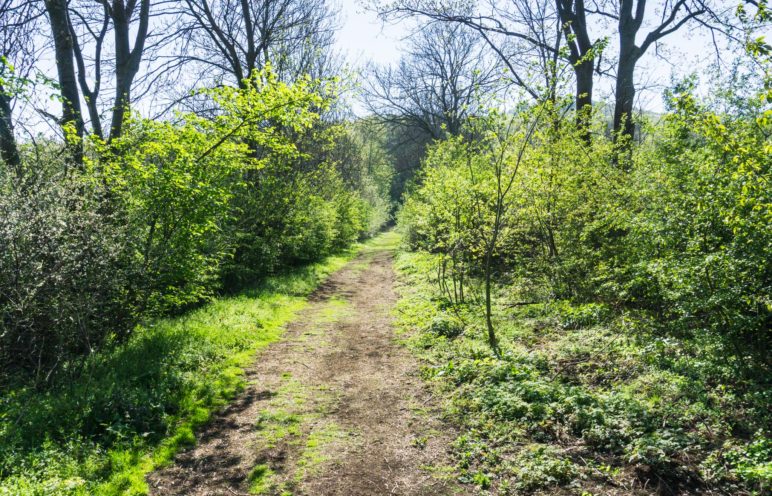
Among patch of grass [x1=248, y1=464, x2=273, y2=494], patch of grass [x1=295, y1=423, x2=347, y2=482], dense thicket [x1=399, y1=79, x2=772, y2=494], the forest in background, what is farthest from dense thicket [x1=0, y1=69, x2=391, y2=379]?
dense thicket [x1=399, y1=79, x2=772, y2=494]

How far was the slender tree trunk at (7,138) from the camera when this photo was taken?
7.66 meters

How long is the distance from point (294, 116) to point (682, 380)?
778 cm

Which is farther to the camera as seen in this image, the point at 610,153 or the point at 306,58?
the point at 306,58

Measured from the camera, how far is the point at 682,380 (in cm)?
501

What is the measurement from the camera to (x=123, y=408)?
17.8ft

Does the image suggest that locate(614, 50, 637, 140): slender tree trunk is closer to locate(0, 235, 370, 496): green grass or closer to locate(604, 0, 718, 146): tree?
locate(604, 0, 718, 146): tree

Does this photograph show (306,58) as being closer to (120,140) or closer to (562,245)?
(120,140)

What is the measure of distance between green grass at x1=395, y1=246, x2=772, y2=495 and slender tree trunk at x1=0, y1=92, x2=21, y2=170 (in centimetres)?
866

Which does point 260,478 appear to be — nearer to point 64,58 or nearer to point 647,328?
point 647,328

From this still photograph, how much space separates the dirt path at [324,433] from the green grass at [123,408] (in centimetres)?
29

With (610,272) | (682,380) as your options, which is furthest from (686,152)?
(682,380)

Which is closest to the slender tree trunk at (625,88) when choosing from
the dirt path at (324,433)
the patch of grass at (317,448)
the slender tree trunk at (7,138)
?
the dirt path at (324,433)

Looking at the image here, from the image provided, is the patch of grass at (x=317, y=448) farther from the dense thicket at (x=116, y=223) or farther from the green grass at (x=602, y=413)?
the dense thicket at (x=116, y=223)

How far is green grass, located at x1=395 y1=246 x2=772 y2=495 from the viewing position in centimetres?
393
